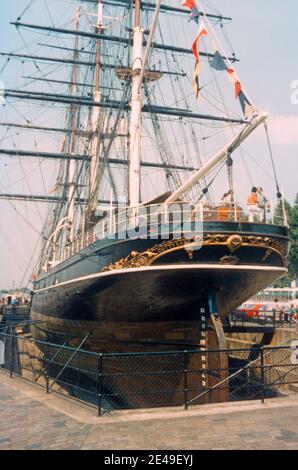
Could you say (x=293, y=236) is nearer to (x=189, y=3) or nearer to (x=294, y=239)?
(x=294, y=239)

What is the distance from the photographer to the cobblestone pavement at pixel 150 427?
5.54 meters

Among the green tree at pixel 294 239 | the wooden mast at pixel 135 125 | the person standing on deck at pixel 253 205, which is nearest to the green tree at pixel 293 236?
the green tree at pixel 294 239

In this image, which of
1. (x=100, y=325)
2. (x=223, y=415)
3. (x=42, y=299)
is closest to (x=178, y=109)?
(x=42, y=299)

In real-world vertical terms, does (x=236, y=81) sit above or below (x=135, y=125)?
below

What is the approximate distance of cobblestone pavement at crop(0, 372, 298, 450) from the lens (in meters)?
5.54

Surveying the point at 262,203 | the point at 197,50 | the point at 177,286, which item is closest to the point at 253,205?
the point at 262,203

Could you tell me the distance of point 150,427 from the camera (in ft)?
20.4

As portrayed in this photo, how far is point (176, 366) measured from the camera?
12.1m

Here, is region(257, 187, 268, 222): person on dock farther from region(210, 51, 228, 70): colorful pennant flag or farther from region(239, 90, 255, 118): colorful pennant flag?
region(210, 51, 228, 70): colorful pennant flag

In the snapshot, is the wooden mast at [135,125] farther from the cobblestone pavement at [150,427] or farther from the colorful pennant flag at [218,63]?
the cobblestone pavement at [150,427]

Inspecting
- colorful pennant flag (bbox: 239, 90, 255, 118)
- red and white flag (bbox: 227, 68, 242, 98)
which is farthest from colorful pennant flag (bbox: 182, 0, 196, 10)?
colorful pennant flag (bbox: 239, 90, 255, 118)

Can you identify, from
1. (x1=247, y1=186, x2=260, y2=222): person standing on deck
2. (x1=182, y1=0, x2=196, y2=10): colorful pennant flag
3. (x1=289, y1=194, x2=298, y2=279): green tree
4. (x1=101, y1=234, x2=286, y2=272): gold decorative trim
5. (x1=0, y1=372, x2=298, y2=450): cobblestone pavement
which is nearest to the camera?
(x1=0, y1=372, x2=298, y2=450): cobblestone pavement
